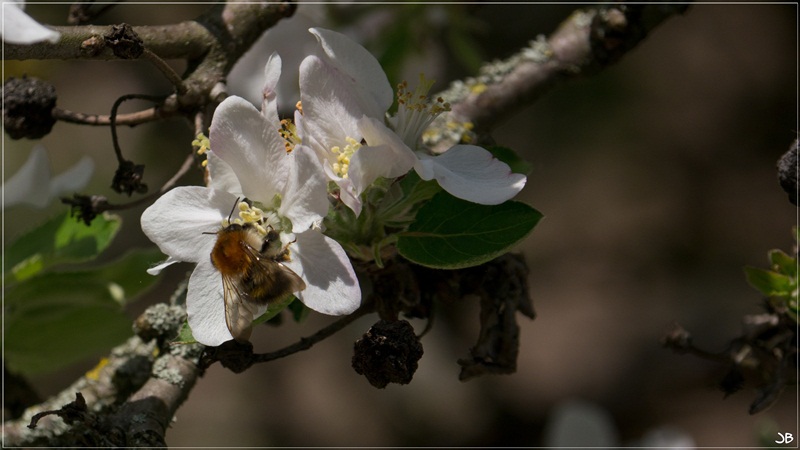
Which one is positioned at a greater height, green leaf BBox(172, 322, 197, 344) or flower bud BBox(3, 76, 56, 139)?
flower bud BBox(3, 76, 56, 139)

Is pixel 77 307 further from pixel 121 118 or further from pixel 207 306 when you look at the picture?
pixel 207 306

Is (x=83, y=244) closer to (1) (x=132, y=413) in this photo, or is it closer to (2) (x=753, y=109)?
(1) (x=132, y=413)

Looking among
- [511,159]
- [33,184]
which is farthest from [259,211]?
[33,184]

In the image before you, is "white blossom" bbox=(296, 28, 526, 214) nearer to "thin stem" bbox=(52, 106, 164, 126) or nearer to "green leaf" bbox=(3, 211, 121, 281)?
"thin stem" bbox=(52, 106, 164, 126)

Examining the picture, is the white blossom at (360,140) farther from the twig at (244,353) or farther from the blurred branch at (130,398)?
the blurred branch at (130,398)

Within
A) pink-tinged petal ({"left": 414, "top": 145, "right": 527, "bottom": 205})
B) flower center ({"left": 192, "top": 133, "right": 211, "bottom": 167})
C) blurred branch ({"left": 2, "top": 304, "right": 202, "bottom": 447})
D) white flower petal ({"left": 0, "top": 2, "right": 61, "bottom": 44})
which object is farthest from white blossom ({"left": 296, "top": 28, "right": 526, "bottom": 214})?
blurred branch ({"left": 2, "top": 304, "right": 202, "bottom": 447})

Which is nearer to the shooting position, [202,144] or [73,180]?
[202,144]

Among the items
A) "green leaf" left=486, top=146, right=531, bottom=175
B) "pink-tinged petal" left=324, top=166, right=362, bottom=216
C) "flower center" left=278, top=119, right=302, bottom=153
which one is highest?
"pink-tinged petal" left=324, top=166, right=362, bottom=216

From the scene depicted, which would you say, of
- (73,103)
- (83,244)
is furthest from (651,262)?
(83,244)
